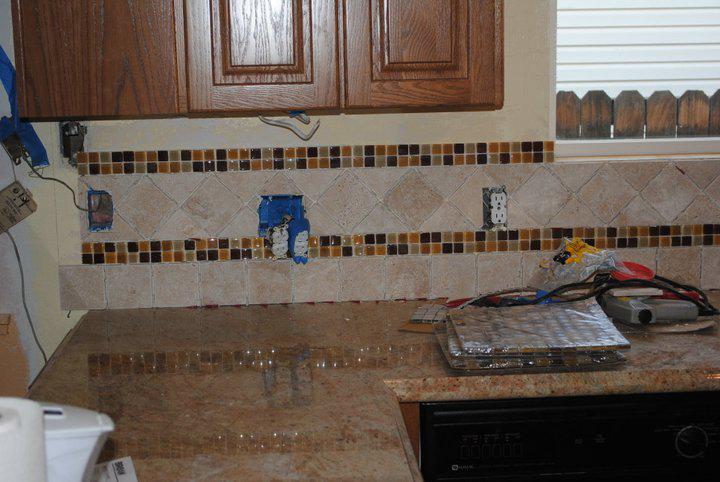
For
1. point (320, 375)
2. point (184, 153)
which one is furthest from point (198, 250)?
point (320, 375)

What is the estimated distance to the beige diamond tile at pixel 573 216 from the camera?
224cm

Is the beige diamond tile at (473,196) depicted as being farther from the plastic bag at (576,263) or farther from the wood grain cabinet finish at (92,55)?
the wood grain cabinet finish at (92,55)

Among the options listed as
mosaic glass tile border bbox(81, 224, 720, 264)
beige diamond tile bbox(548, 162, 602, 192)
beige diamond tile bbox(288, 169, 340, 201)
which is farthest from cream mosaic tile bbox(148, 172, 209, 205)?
beige diamond tile bbox(548, 162, 602, 192)

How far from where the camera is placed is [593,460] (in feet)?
5.11

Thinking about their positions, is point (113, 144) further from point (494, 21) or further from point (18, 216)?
point (494, 21)

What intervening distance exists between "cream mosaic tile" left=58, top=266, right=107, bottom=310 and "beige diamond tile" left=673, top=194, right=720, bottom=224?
1.67 metres

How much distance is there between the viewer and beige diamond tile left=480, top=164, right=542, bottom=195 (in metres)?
2.21

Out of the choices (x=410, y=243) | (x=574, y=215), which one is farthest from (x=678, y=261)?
(x=410, y=243)

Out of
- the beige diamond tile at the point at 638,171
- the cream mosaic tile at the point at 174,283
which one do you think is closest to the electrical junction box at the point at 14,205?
the cream mosaic tile at the point at 174,283

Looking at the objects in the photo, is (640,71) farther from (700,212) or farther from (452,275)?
(452,275)

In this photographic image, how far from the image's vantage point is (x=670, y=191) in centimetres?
225

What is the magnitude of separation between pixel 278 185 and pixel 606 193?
0.95 m

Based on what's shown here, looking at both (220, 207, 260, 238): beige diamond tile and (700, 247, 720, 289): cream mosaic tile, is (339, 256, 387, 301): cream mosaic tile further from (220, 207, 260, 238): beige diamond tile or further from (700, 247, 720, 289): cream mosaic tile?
(700, 247, 720, 289): cream mosaic tile

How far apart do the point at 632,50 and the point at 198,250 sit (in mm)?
1394
